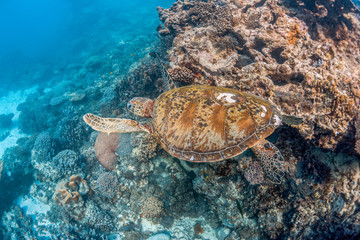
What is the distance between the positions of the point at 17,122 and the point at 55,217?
422 inches

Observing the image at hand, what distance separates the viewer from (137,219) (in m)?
4.41

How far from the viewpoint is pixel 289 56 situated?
370cm

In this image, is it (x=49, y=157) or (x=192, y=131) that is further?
(x=49, y=157)

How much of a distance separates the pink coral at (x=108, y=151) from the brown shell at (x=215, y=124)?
2.50 m

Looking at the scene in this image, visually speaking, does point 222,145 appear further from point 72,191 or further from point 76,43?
point 76,43

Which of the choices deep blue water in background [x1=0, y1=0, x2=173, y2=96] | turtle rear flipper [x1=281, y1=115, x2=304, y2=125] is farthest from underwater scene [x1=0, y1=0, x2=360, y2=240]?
deep blue water in background [x1=0, y1=0, x2=173, y2=96]

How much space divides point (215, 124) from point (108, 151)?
3609mm

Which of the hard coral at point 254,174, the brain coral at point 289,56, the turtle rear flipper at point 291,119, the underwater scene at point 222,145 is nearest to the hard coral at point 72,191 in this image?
the underwater scene at point 222,145

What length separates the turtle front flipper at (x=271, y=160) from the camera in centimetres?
272

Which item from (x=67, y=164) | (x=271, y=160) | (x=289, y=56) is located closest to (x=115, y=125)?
(x=271, y=160)

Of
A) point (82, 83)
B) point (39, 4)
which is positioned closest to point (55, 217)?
point (82, 83)

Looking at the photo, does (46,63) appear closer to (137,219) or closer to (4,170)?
(4,170)

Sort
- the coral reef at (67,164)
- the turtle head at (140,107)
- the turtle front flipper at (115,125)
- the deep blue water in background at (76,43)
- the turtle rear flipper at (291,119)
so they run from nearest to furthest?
the turtle rear flipper at (291,119)
the turtle front flipper at (115,125)
the turtle head at (140,107)
the coral reef at (67,164)
the deep blue water in background at (76,43)

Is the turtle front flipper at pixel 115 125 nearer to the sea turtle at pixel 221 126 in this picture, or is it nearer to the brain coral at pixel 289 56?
the sea turtle at pixel 221 126
